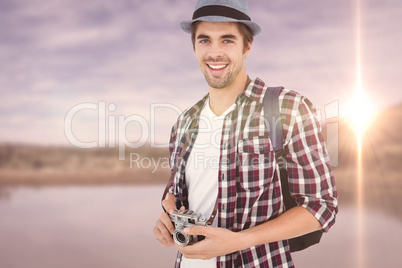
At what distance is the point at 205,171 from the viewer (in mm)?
2818

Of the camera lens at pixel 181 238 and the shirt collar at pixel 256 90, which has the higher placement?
the shirt collar at pixel 256 90

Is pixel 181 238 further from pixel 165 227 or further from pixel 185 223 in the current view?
pixel 165 227

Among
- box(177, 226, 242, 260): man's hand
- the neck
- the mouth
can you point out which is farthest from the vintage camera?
the mouth

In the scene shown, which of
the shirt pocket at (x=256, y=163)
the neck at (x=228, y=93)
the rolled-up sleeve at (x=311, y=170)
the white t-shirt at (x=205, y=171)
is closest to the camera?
the rolled-up sleeve at (x=311, y=170)

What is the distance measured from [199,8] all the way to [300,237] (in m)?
2.14

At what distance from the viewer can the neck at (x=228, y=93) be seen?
299cm

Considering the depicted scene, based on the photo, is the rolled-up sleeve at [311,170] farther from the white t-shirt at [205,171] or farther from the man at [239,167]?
the white t-shirt at [205,171]

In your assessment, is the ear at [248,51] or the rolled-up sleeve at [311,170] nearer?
the rolled-up sleeve at [311,170]

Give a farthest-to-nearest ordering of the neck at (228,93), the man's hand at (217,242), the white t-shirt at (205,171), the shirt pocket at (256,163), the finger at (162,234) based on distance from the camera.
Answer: the neck at (228,93)
the finger at (162,234)
the white t-shirt at (205,171)
the shirt pocket at (256,163)
the man's hand at (217,242)

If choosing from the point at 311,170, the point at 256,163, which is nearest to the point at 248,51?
the point at 256,163

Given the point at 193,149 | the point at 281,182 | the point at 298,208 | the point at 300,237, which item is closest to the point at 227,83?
the point at 193,149

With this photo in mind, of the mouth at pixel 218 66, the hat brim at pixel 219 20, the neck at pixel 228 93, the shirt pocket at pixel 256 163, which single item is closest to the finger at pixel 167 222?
the shirt pocket at pixel 256 163

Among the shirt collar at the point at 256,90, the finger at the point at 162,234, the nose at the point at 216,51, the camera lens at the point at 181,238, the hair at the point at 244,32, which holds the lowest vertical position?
the finger at the point at 162,234

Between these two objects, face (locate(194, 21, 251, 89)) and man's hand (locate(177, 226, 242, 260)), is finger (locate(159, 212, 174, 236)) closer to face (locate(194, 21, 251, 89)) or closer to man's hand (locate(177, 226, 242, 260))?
Result: man's hand (locate(177, 226, 242, 260))
